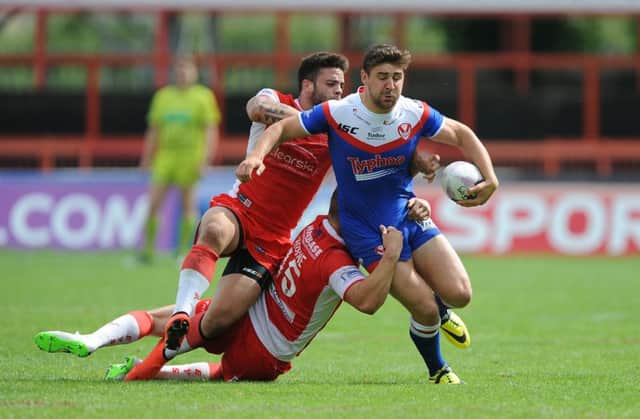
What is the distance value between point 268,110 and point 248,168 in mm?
1044

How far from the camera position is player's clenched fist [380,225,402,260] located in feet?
23.4

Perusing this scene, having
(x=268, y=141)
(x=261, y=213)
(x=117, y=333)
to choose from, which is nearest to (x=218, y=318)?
(x=117, y=333)

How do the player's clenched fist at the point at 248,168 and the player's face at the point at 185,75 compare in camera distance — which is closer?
the player's clenched fist at the point at 248,168

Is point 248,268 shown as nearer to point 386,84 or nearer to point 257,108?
point 257,108

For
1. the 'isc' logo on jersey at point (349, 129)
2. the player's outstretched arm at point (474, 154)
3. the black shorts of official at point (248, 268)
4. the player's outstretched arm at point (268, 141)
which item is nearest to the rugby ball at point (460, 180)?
the player's outstretched arm at point (474, 154)

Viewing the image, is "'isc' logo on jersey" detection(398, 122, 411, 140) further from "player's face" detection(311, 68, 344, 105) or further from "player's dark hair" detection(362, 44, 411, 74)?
"player's face" detection(311, 68, 344, 105)

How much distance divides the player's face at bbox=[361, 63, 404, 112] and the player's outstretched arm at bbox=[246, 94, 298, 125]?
724 millimetres

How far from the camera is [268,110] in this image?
8.09 metres

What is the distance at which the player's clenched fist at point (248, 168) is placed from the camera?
23.3ft

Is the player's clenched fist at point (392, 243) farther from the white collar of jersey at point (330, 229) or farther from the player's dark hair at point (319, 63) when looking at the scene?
the player's dark hair at point (319, 63)

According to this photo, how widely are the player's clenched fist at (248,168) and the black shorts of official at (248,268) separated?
3.09 ft

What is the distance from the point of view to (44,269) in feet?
51.1

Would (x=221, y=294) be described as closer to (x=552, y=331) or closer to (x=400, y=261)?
(x=400, y=261)

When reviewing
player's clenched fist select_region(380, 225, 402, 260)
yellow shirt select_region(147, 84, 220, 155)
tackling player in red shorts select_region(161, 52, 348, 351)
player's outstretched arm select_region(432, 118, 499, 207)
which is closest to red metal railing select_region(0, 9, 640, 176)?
yellow shirt select_region(147, 84, 220, 155)
